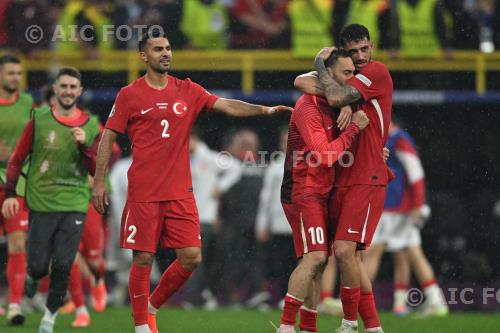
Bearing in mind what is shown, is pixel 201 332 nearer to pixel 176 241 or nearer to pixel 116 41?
pixel 176 241

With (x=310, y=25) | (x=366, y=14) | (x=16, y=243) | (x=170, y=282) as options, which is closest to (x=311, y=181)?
(x=170, y=282)

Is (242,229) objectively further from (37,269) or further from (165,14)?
(37,269)

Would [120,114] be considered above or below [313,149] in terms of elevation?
above

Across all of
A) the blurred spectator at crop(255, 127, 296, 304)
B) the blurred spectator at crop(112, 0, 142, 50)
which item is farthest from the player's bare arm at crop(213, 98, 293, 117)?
the blurred spectator at crop(112, 0, 142, 50)

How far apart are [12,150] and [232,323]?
2.85 meters

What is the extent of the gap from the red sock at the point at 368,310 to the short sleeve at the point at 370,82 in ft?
5.25

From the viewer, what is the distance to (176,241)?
10.8m

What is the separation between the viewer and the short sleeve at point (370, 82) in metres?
10.5

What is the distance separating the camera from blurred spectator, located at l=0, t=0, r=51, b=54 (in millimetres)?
17828

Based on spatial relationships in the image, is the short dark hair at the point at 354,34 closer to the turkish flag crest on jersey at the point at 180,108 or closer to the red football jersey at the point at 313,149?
the red football jersey at the point at 313,149

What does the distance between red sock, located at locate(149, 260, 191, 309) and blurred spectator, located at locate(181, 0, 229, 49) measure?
783 centimetres

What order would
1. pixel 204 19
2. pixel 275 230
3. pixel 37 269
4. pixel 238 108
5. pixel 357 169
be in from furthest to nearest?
pixel 204 19, pixel 275 230, pixel 37 269, pixel 238 108, pixel 357 169

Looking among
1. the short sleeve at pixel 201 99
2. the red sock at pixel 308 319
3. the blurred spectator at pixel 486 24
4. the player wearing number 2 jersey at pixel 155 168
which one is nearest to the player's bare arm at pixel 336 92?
the player wearing number 2 jersey at pixel 155 168

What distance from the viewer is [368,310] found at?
35.3ft
